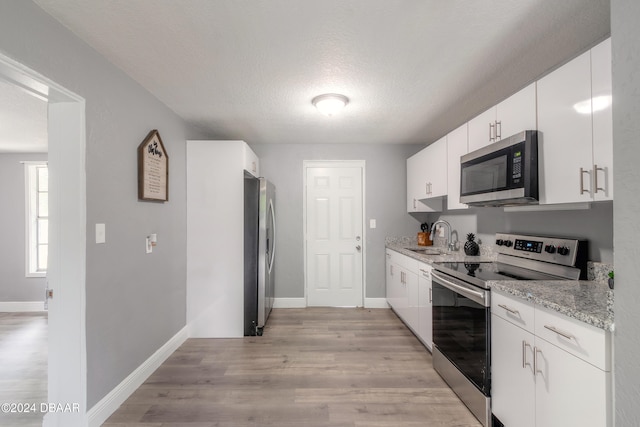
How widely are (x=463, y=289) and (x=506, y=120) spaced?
1.23 meters

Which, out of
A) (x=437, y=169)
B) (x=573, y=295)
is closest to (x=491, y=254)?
(x=437, y=169)

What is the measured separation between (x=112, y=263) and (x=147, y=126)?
1183 mm

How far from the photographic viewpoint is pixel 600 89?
1398 millimetres

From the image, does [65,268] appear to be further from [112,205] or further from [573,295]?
[573,295]

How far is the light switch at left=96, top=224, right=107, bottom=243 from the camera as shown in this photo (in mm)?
1881

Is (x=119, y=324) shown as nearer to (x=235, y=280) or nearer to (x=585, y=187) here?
(x=235, y=280)

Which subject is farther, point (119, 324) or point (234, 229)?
point (234, 229)

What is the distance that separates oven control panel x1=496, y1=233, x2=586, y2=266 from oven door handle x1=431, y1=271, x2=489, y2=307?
2.09 feet

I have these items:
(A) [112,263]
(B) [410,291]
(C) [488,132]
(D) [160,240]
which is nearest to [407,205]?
(B) [410,291]

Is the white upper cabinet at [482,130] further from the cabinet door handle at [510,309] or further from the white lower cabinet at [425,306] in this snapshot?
the cabinet door handle at [510,309]

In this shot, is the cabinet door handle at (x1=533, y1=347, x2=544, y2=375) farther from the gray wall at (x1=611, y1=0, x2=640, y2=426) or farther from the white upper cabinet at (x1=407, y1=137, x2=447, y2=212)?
the white upper cabinet at (x1=407, y1=137, x2=447, y2=212)

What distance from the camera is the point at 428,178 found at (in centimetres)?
344

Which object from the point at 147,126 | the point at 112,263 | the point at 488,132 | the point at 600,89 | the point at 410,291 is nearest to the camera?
the point at 600,89

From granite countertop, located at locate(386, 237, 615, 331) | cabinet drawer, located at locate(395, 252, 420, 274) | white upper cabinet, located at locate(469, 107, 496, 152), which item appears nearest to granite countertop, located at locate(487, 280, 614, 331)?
granite countertop, located at locate(386, 237, 615, 331)
